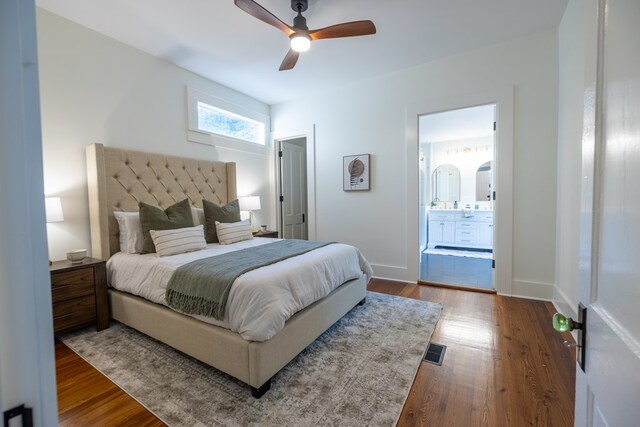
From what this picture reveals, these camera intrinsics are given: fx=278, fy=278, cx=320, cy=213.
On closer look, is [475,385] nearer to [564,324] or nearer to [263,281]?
[564,324]

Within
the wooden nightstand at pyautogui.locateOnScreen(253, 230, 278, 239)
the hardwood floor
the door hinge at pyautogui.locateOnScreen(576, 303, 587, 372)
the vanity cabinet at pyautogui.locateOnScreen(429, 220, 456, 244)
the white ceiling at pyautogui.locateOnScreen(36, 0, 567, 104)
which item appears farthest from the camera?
the vanity cabinet at pyautogui.locateOnScreen(429, 220, 456, 244)

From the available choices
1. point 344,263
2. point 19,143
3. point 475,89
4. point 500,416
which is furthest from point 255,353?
point 475,89

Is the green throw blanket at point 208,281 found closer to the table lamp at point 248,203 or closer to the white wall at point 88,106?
the white wall at point 88,106

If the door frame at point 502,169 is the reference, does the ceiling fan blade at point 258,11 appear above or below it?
above

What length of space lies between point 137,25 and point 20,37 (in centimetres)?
302

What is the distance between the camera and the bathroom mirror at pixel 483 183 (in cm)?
629

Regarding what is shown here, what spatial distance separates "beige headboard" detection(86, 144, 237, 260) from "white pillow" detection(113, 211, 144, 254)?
3.8 inches

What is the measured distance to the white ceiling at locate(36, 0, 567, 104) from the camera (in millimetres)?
2428

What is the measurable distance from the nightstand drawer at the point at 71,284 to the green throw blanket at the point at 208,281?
0.91 metres

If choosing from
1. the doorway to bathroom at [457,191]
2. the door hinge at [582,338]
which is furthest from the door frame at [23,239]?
the doorway to bathroom at [457,191]

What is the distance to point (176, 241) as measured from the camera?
2.54 meters

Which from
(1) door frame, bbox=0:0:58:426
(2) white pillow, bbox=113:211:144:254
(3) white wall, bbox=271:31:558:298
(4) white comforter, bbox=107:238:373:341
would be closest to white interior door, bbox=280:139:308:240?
(3) white wall, bbox=271:31:558:298

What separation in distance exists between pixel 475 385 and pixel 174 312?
2.06 metres

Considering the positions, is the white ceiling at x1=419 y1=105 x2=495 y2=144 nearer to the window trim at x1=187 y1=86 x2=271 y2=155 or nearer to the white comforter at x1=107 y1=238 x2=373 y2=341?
the window trim at x1=187 y1=86 x2=271 y2=155
